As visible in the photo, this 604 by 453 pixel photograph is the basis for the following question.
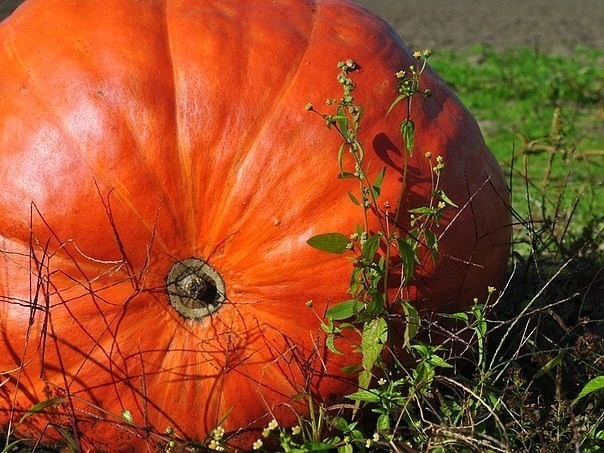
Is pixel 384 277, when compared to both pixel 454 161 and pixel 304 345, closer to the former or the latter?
pixel 304 345

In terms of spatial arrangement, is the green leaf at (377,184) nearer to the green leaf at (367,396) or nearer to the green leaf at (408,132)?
the green leaf at (408,132)

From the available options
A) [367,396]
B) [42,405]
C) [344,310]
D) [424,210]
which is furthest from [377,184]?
[42,405]

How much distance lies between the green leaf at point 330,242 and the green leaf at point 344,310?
0.41 ft

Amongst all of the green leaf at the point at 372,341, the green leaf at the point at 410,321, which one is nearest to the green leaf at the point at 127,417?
the green leaf at the point at 372,341

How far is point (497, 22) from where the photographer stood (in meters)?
13.1

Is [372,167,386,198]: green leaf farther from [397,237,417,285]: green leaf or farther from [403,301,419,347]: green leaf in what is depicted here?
[403,301,419,347]: green leaf

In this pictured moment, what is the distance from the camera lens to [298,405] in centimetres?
236

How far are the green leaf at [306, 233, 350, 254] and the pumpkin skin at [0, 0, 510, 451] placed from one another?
0.14 meters

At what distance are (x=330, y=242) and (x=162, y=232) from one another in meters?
0.44

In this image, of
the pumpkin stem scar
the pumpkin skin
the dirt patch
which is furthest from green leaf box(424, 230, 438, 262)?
the dirt patch

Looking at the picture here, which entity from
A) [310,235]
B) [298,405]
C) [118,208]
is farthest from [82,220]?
[298,405]

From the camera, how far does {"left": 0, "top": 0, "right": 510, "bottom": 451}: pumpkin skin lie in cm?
229

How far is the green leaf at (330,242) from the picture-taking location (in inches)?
84.7

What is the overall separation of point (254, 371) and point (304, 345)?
5.7 inches
